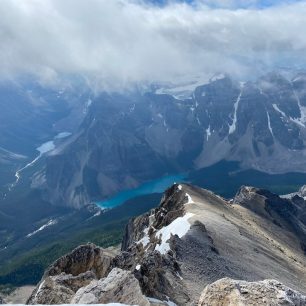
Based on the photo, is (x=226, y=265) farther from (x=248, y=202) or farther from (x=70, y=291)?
(x=248, y=202)

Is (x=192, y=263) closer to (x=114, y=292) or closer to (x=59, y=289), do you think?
(x=59, y=289)

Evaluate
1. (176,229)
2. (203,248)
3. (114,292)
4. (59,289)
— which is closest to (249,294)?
(114,292)

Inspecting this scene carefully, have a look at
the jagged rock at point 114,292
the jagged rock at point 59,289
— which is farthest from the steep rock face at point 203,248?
the jagged rock at point 114,292

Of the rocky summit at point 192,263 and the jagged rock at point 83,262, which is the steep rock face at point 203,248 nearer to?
the rocky summit at point 192,263

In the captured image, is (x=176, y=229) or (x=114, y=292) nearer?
(x=114, y=292)

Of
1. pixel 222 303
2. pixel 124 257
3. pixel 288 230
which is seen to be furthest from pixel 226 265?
pixel 288 230

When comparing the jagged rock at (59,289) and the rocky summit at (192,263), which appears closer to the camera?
the rocky summit at (192,263)
